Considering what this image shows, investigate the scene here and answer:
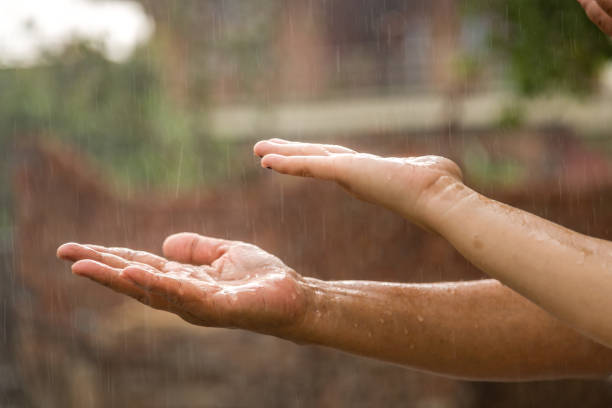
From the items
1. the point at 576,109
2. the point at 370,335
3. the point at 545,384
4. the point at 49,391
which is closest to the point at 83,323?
the point at 49,391

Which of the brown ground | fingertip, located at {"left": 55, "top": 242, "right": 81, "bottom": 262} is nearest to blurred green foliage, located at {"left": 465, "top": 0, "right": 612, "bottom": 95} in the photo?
the brown ground

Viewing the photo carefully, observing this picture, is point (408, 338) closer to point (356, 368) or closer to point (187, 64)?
point (356, 368)

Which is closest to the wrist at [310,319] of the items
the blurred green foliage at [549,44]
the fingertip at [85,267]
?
the fingertip at [85,267]

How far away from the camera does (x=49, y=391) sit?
303 inches

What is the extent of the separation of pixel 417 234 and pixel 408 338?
17.2 feet

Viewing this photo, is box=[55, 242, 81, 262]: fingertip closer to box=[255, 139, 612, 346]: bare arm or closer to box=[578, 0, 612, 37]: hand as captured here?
box=[255, 139, 612, 346]: bare arm

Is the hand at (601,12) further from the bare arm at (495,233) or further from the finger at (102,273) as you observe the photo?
the finger at (102,273)

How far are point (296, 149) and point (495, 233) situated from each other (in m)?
0.54

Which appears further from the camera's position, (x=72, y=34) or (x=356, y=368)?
(x=72, y=34)

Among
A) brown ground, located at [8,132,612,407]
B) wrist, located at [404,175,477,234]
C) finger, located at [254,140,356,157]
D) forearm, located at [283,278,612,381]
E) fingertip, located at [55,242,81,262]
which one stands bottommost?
brown ground, located at [8,132,612,407]

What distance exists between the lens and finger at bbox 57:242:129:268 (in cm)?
163

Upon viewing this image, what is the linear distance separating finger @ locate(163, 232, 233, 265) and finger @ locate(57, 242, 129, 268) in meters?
0.36

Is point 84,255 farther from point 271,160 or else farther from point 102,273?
point 271,160

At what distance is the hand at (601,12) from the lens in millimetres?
1587
